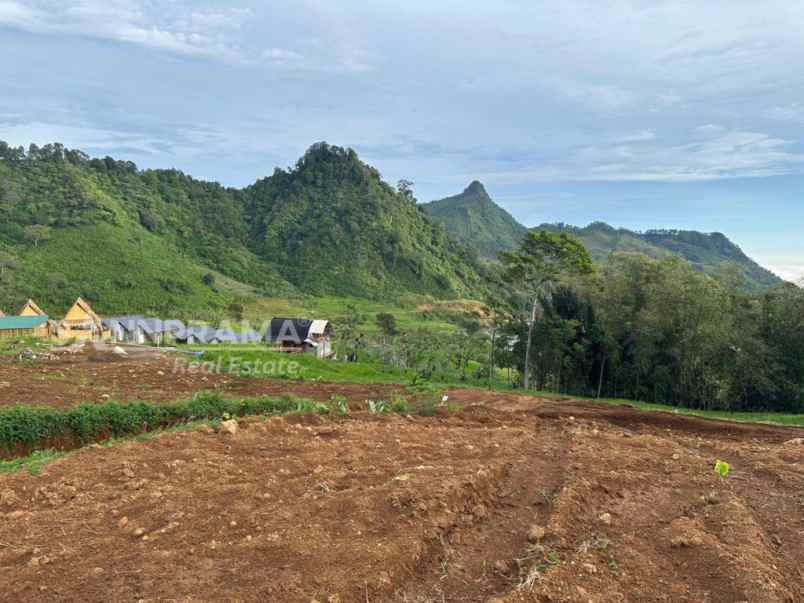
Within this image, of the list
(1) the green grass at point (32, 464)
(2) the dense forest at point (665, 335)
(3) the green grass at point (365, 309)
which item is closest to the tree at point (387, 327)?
(3) the green grass at point (365, 309)

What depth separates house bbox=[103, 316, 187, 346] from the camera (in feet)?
121

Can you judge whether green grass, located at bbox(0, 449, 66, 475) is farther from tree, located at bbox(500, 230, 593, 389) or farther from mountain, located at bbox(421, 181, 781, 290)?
mountain, located at bbox(421, 181, 781, 290)

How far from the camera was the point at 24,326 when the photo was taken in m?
33.5

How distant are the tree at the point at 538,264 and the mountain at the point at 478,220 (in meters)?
108

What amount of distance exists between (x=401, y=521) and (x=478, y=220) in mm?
153709

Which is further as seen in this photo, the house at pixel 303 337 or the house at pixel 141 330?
→ the house at pixel 141 330

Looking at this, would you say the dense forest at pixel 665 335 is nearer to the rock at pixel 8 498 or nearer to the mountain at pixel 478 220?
the rock at pixel 8 498

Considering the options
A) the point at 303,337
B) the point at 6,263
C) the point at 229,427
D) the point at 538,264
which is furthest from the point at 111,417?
the point at 6,263

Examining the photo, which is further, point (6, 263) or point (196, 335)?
point (6, 263)

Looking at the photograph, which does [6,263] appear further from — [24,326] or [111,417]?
[111,417]

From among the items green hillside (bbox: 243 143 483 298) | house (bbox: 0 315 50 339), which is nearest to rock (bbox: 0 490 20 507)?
house (bbox: 0 315 50 339)

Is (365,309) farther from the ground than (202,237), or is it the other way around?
(202,237)

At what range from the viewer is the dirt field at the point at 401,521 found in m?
4.29

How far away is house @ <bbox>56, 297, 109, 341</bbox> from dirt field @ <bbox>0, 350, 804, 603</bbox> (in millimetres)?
32056
